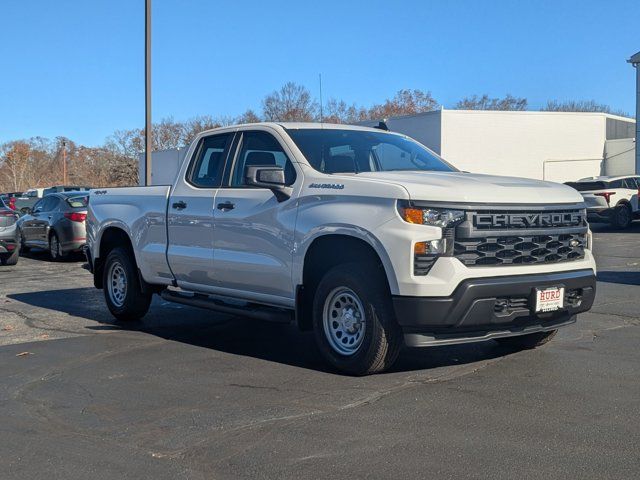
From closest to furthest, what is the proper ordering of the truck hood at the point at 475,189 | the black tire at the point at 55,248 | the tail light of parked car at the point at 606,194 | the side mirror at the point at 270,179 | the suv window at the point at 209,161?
the truck hood at the point at 475,189
the side mirror at the point at 270,179
the suv window at the point at 209,161
the black tire at the point at 55,248
the tail light of parked car at the point at 606,194

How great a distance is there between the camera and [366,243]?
5941 mm

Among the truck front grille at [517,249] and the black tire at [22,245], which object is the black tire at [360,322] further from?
the black tire at [22,245]

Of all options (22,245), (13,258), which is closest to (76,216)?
(13,258)

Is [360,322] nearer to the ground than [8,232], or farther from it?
nearer to the ground

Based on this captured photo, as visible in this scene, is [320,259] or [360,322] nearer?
[360,322]

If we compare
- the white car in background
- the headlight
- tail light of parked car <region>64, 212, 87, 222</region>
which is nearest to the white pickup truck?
the headlight

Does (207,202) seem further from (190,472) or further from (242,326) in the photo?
(190,472)

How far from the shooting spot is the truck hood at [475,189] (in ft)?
18.5

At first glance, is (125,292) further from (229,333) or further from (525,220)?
(525,220)

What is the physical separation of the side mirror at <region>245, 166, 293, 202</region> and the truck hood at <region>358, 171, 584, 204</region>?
0.68 metres

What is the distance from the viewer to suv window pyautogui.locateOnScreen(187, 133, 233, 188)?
7.66 m

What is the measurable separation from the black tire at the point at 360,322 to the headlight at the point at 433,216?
547 millimetres

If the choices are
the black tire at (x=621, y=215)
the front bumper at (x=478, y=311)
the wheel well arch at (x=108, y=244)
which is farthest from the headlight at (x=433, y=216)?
the black tire at (x=621, y=215)

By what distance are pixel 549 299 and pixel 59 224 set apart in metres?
13.3
